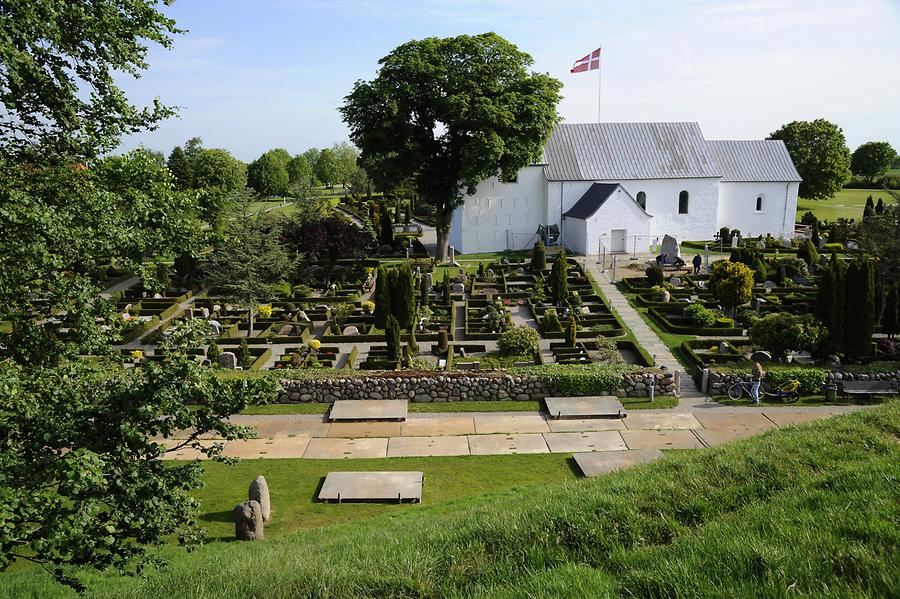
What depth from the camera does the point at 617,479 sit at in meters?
10.3

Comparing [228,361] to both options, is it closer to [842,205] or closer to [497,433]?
[497,433]

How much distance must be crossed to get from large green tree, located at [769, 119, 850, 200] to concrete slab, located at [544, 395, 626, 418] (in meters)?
45.1

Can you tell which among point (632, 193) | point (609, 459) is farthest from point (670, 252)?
point (609, 459)

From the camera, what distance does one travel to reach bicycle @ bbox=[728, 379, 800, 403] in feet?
60.2

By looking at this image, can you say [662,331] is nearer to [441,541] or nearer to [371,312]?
[371,312]

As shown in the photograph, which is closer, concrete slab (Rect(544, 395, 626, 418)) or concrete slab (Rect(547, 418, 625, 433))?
concrete slab (Rect(547, 418, 625, 433))

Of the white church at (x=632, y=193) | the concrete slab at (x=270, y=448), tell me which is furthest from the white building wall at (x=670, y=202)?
the concrete slab at (x=270, y=448)

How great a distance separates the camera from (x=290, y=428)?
17.3 meters

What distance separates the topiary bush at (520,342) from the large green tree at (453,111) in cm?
1517

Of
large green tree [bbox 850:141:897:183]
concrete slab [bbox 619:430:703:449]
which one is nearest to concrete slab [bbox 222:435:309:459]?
concrete slab [bbox 619:430:703:449]

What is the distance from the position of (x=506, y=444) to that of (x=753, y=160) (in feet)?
124

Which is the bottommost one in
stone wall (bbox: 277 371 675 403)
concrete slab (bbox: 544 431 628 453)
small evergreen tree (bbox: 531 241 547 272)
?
concrete slab (bbox: 544 431 628 453)

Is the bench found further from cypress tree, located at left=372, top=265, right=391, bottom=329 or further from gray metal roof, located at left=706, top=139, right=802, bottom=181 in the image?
gray metal roof, located at left=706, top=139, right=802, bottom=181

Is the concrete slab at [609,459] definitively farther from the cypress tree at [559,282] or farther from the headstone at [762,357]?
the cypress tree at [559,282]
